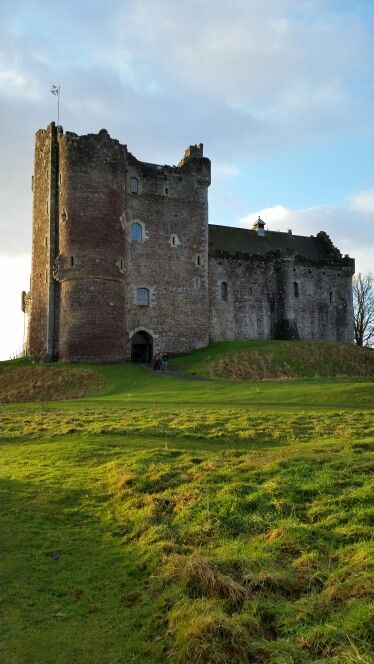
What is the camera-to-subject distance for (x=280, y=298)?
59.0m

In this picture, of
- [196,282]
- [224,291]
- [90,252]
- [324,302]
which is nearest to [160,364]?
[90,252]

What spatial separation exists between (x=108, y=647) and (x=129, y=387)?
29.7 metres

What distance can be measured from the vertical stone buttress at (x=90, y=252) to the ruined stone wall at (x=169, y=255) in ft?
7.46

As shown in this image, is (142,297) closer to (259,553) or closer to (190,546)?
(190,546)

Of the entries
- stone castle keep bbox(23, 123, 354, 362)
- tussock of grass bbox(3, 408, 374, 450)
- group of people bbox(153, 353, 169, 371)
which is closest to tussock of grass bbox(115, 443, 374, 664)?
tussock of grass bbox(3, 408, 374, 450)

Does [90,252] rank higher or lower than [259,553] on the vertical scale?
higher

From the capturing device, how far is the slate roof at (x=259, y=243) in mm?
59844

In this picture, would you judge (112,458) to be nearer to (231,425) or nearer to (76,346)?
(231,425)

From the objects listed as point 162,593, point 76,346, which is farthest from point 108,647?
point 76,346

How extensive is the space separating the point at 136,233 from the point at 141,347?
29.2 ft

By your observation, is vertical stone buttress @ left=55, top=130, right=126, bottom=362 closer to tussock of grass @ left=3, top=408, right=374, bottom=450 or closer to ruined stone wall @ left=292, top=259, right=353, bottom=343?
tussock of grass @ left=3, top=408, right=374, bottom=450

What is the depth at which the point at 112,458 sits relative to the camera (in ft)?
52.4

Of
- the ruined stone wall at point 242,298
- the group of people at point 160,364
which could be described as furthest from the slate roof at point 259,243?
the group of people at point 160,364

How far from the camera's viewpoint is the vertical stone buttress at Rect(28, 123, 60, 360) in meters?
46.2
